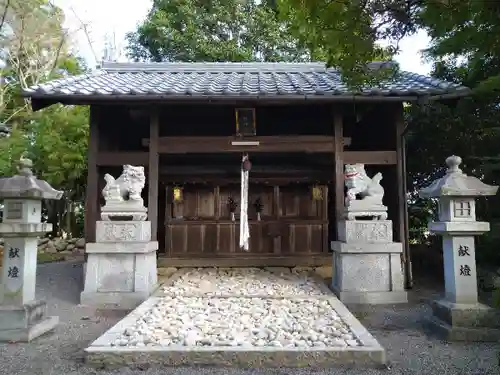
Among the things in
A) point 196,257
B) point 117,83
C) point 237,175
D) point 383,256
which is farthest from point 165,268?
point 383,256

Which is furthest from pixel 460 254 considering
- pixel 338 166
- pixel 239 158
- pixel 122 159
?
pixel 122 159

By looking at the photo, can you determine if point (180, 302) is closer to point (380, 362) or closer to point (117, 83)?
point (380, 362)

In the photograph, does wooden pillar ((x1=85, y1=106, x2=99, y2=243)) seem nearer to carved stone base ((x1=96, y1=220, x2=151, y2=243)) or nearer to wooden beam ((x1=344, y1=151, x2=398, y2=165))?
carved stone base ((x1=96, y1=220, x2=151, y2=243))

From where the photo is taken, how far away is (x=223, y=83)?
9.38m

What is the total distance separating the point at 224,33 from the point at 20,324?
16570 mm

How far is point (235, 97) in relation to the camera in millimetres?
7590

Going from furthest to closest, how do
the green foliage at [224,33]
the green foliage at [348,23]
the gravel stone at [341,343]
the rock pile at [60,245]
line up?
the green foliage at [224,33] → the rock pile at [60,245] → the gravel stone at [341,343] → the green foliage at [348,23]

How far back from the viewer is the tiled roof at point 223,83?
7570 mm

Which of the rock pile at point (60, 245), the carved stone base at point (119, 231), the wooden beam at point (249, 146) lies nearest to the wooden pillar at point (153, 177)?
the wooden beam at point (249, 146)

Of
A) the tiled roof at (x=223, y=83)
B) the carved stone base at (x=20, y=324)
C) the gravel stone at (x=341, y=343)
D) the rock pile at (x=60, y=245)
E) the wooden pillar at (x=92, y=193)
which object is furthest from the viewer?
the rock pile at (x=60, y=245)

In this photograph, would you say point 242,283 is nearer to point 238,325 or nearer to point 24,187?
point 238,325

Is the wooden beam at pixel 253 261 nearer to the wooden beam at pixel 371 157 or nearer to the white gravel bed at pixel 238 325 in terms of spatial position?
the wooden beam at pixel 371 157

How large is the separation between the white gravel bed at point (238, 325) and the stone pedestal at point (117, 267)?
77 cm

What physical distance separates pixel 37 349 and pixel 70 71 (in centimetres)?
1609
